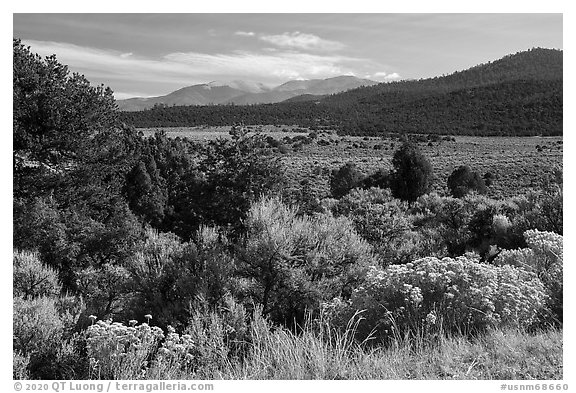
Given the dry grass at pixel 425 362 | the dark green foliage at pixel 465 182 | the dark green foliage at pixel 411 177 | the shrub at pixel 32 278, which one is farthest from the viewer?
the dark green foliage at pixel 465 182

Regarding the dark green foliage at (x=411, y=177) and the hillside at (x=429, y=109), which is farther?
the hillside at (x=429, y=109)

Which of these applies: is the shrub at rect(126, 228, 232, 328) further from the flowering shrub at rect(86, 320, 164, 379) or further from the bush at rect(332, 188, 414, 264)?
the bush at rect(332, 188, 414, 264)

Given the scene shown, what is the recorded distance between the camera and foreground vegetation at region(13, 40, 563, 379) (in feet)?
16.1

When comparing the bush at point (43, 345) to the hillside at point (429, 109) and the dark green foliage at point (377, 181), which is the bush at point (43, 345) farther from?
the hillside at point (429, 109)

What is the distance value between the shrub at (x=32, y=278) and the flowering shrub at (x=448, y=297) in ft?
25.6

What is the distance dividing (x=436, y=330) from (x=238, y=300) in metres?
4.26

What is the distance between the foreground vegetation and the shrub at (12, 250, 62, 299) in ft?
0.17

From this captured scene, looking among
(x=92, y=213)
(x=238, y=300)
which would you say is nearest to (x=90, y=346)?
(x=238, y=300)

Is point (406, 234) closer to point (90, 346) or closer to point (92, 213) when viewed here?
point (92, 213)

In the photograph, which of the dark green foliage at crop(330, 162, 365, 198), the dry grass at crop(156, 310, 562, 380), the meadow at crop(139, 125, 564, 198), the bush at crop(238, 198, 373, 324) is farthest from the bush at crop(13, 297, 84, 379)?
the dark green foliage at crop(330, 162, 365, 198)

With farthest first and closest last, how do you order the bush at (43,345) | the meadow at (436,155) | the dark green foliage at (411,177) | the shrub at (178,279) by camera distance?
the meadow at (436,155) < the dark green foliage at (411,177) < the shrub at (178,279) < the bush at (43,345)

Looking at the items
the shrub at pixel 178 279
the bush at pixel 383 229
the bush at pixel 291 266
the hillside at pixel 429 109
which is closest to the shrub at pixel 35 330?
the shrub at pixel 178 279

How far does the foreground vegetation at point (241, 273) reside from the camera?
16.1 feet

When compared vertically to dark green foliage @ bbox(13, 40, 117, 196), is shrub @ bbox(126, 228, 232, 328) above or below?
below
